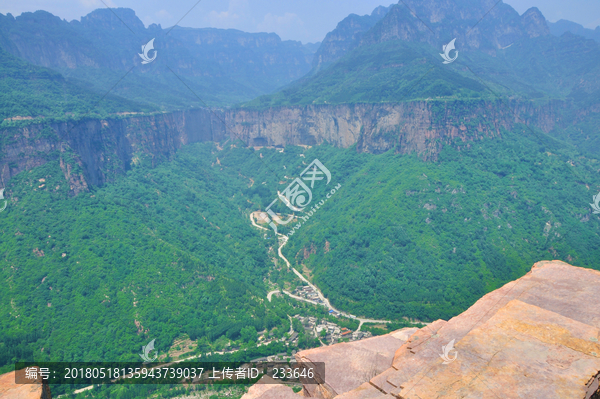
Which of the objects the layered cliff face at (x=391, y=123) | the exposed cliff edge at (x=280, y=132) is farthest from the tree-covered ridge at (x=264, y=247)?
the layered cliff face at (x=391, y=123)

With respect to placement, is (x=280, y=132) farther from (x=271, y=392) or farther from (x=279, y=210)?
(x=271, y=392)

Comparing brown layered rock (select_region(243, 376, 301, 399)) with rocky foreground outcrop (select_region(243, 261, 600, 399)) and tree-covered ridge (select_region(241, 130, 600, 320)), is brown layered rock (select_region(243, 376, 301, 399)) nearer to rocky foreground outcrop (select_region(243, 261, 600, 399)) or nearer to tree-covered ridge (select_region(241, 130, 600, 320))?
rocky foreground outcrop (select_region(243, 261, 600, 399))

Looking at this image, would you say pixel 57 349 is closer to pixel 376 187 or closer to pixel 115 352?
pixel 115 352

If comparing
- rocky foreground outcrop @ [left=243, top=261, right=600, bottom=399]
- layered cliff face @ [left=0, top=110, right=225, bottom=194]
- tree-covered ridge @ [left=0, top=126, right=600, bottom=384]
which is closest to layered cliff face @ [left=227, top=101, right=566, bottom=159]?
tree-covered ridge @ [left=0, top=126, right=600, bottom=384]

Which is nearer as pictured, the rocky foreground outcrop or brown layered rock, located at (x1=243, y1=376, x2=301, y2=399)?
the rocky foreground outcrop

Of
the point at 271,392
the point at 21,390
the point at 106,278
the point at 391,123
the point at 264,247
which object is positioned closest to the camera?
the point at 271,392

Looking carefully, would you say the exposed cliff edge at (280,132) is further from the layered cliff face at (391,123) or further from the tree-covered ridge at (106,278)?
the tree-covered ridge at (106,278)

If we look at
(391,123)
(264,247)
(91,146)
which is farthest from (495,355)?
(91,146)

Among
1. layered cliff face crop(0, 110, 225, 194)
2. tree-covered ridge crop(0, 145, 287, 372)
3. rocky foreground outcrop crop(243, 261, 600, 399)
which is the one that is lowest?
tree-covered ridge crop(0, 145, 287, 372)
